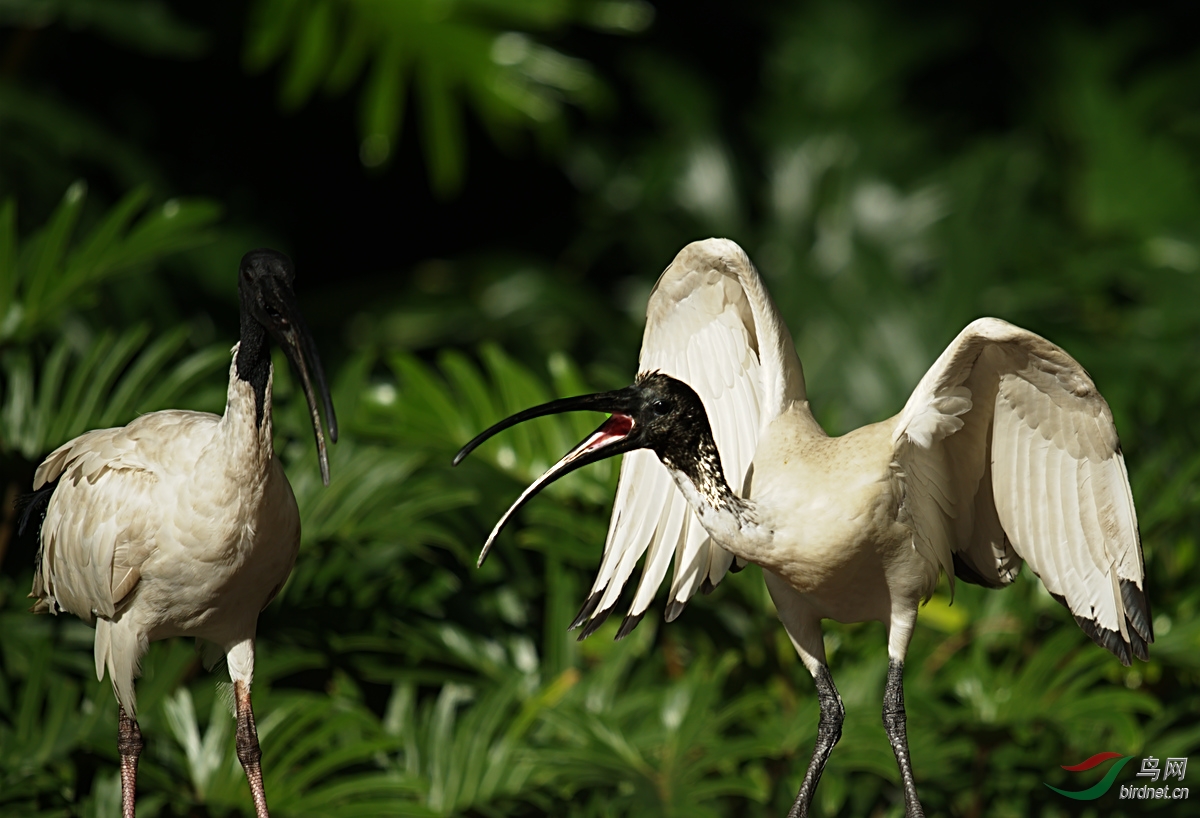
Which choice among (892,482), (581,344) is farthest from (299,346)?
(581,344)

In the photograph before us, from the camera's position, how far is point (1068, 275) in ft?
14.7

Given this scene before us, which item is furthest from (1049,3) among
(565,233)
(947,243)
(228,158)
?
(228,158)

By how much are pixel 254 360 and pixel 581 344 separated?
3.10 m

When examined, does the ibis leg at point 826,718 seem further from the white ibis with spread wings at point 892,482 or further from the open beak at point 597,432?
the open beak at point 597,432

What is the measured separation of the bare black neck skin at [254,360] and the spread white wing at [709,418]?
50 centimetres

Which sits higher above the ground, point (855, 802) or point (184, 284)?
point (184, 284)

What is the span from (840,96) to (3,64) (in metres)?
3.02

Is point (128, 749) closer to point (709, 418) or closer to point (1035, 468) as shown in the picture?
point (709, 418)

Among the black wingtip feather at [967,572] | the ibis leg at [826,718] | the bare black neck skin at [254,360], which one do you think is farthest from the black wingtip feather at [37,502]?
the black wingtip feather at [967,572]

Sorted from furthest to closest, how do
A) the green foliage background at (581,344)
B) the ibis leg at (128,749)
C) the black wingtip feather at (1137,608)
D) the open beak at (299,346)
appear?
the green foliage background at (581,344) < the ibis leg at (128,749) < the black wingtip feather at (1137,608) < the open beak at (299,346)

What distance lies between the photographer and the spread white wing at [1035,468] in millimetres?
1407

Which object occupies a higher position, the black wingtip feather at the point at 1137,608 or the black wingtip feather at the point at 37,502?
the black wingtip feather at the point at 1137,608

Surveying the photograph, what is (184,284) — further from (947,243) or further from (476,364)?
(947,243)

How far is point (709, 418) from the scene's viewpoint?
168cm
